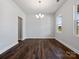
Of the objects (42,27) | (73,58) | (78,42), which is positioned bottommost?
(73,58)

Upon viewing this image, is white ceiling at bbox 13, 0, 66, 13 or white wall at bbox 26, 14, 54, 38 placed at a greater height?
white ceiling at bbox 13, 0, 66, 13

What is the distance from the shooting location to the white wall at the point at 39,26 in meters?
11.9

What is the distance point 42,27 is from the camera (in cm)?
1193

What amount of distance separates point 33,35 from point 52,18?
9.47 ft

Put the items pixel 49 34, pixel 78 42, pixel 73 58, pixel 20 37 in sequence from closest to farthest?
pixel 73 58
pixel 78 42
pixel 20 37
pixel 49 34

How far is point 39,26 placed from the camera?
12.0 m

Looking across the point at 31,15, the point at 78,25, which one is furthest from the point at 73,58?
the point at 31,15

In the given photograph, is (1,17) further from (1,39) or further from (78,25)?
(78,25)

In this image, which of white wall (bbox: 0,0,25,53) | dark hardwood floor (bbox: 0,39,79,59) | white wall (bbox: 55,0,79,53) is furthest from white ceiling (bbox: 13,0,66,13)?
dark hardwood floor (bbox: 0,39,79,59)

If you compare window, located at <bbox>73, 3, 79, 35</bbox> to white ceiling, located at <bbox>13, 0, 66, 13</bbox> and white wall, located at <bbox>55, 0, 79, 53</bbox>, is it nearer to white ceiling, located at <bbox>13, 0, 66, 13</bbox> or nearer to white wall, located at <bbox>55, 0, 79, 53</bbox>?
white wall, located at <bbox>55, 0, 79, 53</bbox>

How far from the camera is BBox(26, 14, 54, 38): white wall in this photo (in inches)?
468

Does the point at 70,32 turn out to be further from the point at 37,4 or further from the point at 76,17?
the point at 37,4

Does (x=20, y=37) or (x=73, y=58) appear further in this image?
(x=20, y=37)

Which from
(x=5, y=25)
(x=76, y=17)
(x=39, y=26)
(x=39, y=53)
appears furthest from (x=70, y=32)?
(x=39, y=26)
